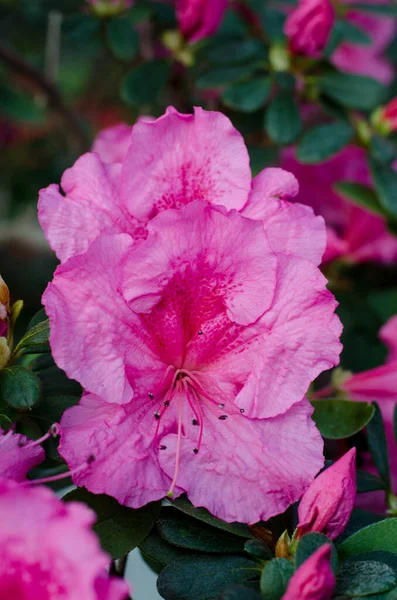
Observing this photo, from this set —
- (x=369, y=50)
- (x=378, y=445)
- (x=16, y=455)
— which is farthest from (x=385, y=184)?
(x=16, y=455)

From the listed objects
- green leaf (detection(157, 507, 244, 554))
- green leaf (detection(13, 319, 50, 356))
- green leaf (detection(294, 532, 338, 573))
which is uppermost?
green leaf (detection(13, 319, 50, 356))

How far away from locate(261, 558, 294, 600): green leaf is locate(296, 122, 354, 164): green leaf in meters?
0.82

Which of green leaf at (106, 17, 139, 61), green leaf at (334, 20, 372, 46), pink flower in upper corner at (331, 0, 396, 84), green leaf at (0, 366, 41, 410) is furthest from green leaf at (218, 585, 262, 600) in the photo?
pink flower in upper corner at (331, 0, 396, 84)

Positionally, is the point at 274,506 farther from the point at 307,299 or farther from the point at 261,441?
the point at 307,299

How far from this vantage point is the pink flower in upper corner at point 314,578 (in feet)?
2.12

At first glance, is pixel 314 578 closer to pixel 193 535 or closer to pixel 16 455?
pixel 193 535

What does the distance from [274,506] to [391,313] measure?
1007 mm

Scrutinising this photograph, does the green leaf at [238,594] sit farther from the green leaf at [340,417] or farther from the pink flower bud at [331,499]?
the green leaf at [340,417]

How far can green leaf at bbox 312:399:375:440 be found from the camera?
38.2 inches

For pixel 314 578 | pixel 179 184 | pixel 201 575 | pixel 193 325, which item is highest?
pixel 179 184

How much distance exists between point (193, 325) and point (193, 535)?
0.24 m

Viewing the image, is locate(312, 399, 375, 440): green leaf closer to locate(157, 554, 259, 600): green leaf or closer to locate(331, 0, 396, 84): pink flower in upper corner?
locate(157, 554, 259, 600): green leaf

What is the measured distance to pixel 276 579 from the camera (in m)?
0.72

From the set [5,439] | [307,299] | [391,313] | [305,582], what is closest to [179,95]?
[391,313]
